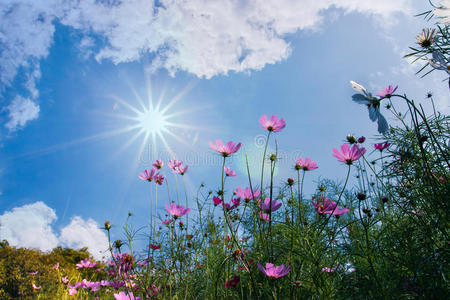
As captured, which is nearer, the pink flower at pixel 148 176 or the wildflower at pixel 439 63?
A: the wildflower at pixel 439 63

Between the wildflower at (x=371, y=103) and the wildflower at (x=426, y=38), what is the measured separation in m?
0.45

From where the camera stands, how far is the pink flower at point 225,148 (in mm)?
1128

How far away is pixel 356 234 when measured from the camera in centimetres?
160

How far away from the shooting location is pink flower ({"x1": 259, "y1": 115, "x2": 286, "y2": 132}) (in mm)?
1156

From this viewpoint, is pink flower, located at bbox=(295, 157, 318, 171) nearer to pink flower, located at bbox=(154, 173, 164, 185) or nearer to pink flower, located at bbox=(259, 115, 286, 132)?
pink flower, located at bbox=(259, 115, 286, 132)

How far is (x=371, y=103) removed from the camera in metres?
1.00

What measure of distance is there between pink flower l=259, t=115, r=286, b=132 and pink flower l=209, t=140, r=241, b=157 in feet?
0.54

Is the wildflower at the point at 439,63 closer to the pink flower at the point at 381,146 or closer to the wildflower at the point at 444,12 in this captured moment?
the wildflower at the point at 444,12

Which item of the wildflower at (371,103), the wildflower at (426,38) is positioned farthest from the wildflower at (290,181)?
the wildflower at (426,38)

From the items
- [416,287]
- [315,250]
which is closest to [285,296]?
[315,250]

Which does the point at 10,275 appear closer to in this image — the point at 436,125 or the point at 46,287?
the point at 46,287

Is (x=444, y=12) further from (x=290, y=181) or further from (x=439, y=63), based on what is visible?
(x=290, y=181)

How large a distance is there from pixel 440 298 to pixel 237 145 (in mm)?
935

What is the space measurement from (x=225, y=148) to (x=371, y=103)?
2.02 ft
